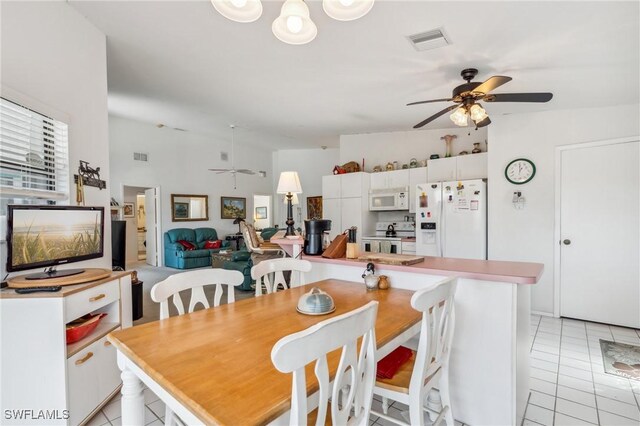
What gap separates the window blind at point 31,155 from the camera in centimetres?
178

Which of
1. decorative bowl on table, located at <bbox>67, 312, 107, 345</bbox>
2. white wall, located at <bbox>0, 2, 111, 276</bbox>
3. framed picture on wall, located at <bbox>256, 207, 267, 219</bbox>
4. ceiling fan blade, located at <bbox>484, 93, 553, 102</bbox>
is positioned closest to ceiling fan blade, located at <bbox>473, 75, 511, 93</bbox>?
ceiling fan blade, located at <bbox>484, 93, 553, 102</bbox>

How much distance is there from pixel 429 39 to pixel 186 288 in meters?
2.57

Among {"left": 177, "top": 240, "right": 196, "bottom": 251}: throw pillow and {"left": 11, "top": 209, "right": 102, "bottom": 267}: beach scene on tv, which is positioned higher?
{"left": 11, "top": 209, "right": 102, "bottom": 267}: beach scene on tv

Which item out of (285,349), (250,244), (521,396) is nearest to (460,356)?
(521,396)

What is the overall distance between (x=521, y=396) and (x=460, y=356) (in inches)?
17.9

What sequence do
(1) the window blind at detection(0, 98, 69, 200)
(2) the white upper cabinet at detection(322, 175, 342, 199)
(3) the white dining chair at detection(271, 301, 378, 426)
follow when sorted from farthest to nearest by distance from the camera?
(2) the white upper cabinet at detection(322, 175, 342, 199) → (1) the window blind at detection(0, 98, 69, 200) → (3) the white dining chair at detection(271, 301, 378, 426)

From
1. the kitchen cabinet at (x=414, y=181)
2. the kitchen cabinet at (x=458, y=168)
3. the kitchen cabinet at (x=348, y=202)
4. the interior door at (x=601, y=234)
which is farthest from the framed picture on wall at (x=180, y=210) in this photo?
the interior door at (x=601, y=234)

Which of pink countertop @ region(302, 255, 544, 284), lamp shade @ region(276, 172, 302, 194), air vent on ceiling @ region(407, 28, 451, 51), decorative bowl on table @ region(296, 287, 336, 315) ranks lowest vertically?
decorative bowl on table @ region(296, 287, 336, 315)

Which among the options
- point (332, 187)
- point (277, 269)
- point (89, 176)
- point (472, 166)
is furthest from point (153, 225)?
point (472, 166)

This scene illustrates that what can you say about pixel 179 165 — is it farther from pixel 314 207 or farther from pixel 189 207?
pixel 314 207

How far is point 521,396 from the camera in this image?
1.89m

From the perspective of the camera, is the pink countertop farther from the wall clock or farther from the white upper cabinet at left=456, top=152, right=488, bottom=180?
the white upper cabinet at left=456, top=152, right=488, bottom=180

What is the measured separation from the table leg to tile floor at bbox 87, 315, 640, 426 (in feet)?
3.21

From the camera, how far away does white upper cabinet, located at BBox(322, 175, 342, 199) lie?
19.8ft
